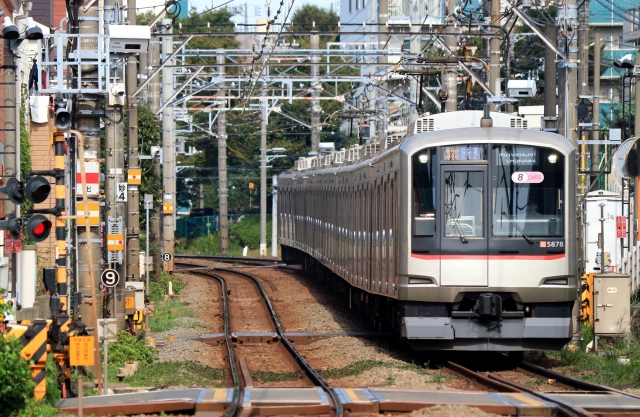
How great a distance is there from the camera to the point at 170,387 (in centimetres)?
1189

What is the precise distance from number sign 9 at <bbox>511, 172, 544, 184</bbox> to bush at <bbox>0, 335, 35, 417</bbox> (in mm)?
6672

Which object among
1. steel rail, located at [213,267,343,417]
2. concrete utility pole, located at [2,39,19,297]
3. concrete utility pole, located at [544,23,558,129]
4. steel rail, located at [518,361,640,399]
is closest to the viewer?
steel rail, located at [213,267,343,417]

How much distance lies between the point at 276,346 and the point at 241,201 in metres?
43.6

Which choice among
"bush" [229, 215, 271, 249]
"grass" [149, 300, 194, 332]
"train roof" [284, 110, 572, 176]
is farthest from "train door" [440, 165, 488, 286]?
"bush" [229, 215, 271, 249]

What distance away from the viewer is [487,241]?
13516 mm

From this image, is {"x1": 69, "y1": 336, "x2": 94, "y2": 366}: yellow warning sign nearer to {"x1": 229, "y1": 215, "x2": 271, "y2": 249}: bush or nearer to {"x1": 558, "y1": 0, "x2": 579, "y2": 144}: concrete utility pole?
{"x1": 558, "y1": 0, "x2": 579, "y2": 144}: concrete utility pole

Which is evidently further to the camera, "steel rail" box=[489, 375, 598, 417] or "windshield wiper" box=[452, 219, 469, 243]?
"windshield wiper" box=[452, 219, 469, 243]

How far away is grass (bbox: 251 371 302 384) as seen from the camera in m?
13.2

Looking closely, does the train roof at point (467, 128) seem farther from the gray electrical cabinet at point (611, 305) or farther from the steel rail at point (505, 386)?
the steel rail at point (505, 386)

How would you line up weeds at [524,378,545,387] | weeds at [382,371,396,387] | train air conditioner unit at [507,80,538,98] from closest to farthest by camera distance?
weeds at [382,371,396,387], weeds at [524,378,545,387], train air conditioner unit at [507,80,538,98]

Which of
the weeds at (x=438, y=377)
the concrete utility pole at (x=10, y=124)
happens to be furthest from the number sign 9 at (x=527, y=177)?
the concrete utility pole at (x=10, y=124)

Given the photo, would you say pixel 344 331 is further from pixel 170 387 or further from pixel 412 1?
pixel 412 1

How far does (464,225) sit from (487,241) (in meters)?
0.34

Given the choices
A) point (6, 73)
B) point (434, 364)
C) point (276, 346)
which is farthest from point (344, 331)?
point (6, 73)
